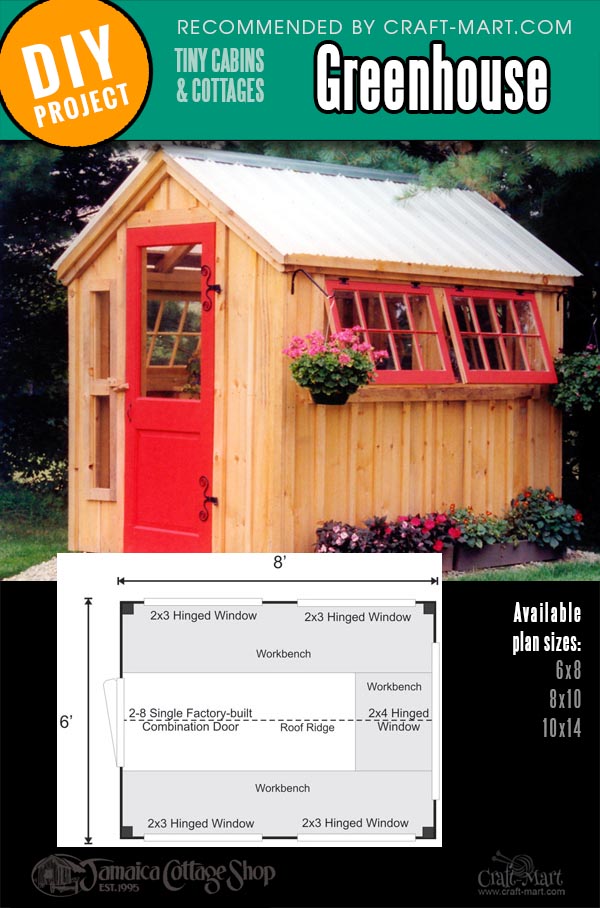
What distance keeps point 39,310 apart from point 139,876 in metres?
4.02

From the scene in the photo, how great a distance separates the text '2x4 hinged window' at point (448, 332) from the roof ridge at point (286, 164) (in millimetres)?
742

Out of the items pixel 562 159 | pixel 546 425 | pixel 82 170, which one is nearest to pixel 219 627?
pixel 562 159

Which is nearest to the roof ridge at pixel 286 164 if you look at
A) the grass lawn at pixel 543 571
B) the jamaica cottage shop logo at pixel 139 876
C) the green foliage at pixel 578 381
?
the green foliage at pixel 578 381

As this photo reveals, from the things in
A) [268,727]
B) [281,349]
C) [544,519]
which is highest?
[281,349]

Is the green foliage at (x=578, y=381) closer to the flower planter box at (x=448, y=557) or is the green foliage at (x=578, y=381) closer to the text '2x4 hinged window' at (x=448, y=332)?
the text '2x4 hinged window' at (x=448, y=332)

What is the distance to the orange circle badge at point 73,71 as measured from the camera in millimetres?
4180

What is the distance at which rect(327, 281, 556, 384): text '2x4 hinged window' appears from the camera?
6.89 meters

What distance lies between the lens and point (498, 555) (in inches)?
281

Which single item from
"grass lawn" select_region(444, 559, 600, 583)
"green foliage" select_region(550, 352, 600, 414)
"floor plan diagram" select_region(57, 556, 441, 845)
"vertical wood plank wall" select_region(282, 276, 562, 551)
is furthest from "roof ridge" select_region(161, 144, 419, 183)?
"floor plan diagram" select_region(57, 556, 441, 845)

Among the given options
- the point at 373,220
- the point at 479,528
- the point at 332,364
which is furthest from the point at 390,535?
the point at 373,220

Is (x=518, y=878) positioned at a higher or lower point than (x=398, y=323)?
lower

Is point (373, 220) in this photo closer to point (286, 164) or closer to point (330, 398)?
point (286, 164)

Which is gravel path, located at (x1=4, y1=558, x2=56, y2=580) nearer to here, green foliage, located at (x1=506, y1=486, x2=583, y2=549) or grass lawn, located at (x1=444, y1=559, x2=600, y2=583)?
grass lawn, located at (x1=444, y1=559, x2=600, y2=583)

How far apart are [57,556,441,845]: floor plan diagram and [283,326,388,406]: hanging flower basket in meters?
2.18
